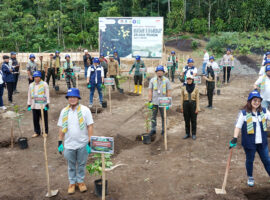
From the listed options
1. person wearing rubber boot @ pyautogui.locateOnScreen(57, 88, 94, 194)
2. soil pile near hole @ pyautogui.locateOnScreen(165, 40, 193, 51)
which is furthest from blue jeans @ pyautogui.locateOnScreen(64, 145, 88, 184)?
soil pile near hole @ pyautogui.locateOnScreen(165, 40, 193, 51)

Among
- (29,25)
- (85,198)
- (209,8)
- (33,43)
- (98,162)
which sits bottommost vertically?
(85,198)

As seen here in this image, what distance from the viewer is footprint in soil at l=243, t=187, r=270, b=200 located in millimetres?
4402

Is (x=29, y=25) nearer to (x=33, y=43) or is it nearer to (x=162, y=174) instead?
(x=33, y=43)

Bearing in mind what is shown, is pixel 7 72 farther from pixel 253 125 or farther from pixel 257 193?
pixel 257 193

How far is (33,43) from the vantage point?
31.4m

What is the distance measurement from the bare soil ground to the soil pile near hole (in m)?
19.3

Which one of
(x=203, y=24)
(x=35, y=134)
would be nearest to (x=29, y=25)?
(x=203, y=24)

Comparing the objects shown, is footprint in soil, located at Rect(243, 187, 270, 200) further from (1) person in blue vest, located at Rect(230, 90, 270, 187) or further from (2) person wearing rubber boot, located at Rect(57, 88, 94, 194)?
(2) person wearing rubber boot, located at Rect(57, 88, 94, 194)

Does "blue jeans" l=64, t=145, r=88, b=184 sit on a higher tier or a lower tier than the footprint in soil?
higher

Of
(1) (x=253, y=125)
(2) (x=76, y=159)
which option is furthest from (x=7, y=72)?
(1) (x=253, y=125)

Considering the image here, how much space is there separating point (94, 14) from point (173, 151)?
31.1 m

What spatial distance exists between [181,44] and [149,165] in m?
24.3

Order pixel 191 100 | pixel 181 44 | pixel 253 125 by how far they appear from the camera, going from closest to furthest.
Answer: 1. pixel 253 125
2. pixel 191 100
3. pixel 181 44

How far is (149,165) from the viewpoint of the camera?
219 inches
